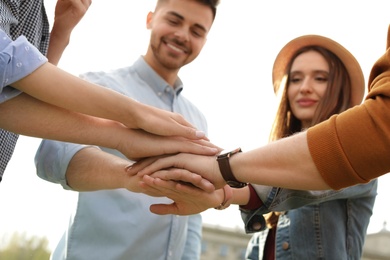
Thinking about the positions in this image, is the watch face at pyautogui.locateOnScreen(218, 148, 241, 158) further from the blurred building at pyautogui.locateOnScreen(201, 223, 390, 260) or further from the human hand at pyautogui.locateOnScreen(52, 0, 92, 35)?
the blurred building at pyautogui.locateOnScreen(201, 223, 390, 260)

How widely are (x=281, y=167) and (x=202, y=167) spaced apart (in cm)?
43

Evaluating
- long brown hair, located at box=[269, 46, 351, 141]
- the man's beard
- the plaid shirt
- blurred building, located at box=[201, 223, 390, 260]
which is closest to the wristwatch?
long brown hair, located at box=[269, 46, 351, 141]

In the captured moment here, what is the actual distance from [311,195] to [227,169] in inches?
16.5

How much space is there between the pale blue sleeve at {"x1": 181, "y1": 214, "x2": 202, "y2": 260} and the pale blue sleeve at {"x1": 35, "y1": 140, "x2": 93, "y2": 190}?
2.47 ft

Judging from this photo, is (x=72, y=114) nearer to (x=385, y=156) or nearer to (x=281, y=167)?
(x=281, y=167)

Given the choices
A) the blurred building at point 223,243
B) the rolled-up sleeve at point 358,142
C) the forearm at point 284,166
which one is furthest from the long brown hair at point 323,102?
the blurred building at point 223,243

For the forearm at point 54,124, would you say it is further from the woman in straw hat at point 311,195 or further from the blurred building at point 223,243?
the blurred building at point 223,243

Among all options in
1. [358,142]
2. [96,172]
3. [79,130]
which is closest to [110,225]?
[96,172]

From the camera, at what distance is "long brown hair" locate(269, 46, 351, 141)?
3.04 meters

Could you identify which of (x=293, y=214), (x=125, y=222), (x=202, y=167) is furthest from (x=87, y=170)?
(x=293, y=214)

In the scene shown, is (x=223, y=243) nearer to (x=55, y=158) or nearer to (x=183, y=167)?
(x=55, y=158)

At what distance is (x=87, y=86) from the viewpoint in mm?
2320

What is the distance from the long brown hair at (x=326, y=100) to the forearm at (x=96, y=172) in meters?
0.76

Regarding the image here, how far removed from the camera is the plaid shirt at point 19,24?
2115mm
